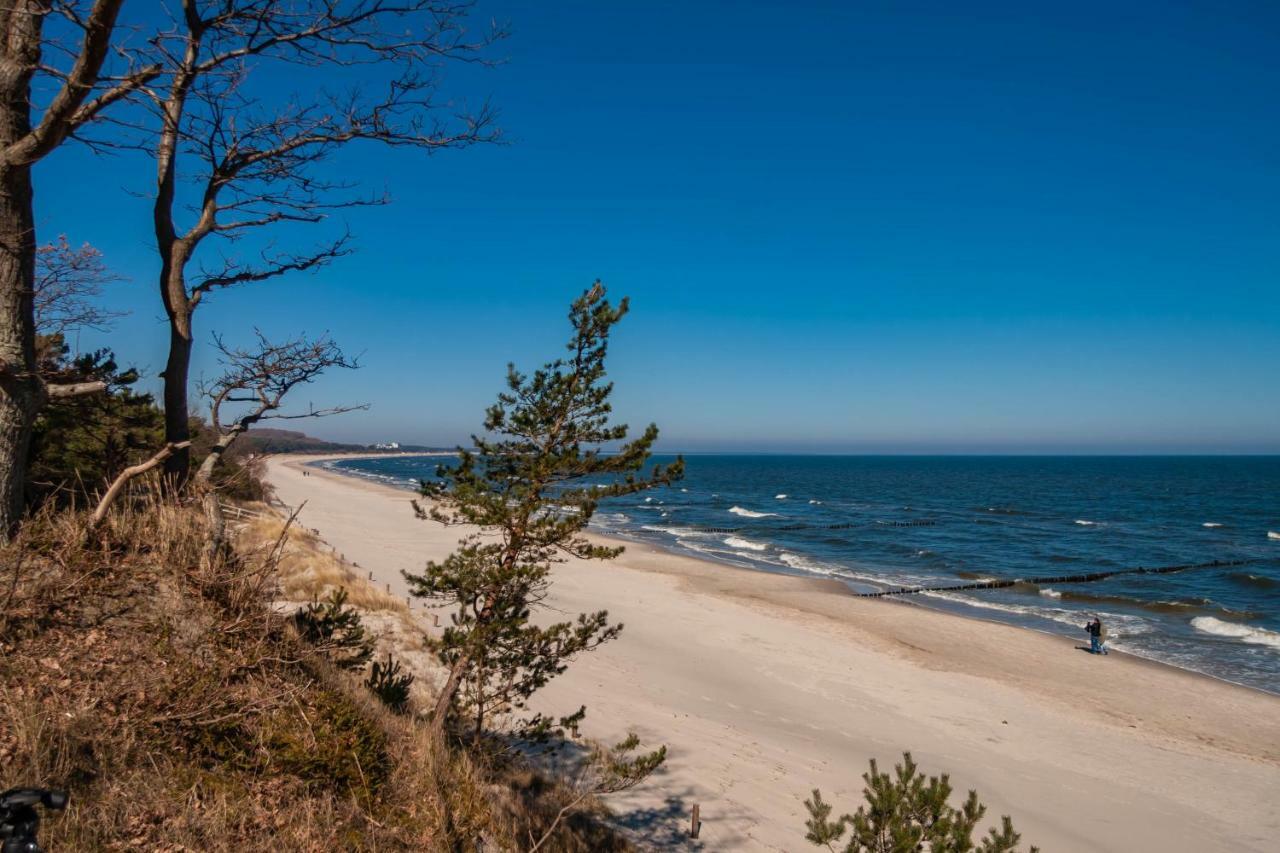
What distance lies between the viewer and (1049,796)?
12086 millimetres

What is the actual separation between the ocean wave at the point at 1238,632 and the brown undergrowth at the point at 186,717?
28.2m

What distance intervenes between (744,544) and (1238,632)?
80.0 ft

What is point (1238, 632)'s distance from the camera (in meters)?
23.8

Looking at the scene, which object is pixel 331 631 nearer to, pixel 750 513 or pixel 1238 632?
pixel 1238 632

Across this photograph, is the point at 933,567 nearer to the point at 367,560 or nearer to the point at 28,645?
the point at 367,560

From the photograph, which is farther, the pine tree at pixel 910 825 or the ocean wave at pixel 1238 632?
the ocean wave at pixel 1238 632

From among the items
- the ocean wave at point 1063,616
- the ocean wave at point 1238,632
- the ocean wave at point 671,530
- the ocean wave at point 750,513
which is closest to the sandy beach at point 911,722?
the ocean wave at point 1063,616

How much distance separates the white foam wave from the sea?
11 centimetres

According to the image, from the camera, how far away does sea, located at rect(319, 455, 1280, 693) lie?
24.6m

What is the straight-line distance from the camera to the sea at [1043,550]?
2464 cm

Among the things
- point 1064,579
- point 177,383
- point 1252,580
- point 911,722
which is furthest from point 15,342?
point 1252,580

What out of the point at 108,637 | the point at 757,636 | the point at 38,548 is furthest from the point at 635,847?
the point at 757,636

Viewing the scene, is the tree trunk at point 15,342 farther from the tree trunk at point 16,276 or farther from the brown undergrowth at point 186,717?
the brown undergrowth at point 186,717

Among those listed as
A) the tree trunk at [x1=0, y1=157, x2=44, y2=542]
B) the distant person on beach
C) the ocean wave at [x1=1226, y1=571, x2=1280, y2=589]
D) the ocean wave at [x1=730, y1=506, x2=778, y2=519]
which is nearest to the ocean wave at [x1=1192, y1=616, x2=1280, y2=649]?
the distant person on beach
